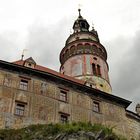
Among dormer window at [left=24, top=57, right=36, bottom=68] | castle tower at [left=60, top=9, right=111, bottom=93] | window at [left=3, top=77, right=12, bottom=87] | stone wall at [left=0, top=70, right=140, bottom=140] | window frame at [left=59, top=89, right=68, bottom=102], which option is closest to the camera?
stone wall at [left=0, top=70, right=140, bottom=140]

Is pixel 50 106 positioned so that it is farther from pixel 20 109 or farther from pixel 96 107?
pixel 96 107

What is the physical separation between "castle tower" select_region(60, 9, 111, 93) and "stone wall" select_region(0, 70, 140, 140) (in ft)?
26.3

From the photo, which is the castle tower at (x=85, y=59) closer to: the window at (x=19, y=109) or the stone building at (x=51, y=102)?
the stone building at (x=51, y=102)

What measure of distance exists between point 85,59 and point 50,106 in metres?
14.7

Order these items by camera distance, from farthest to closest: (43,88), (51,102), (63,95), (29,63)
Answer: (29,63) < (63,95) < (43,88) < (51,102)

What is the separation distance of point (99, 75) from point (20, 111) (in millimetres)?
15761

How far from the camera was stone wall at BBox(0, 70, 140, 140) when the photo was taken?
21438 millimetres

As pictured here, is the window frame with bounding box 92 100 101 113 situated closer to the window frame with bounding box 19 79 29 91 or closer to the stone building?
the stone building

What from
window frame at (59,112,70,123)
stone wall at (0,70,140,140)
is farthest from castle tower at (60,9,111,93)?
window frame at (59,112,70,123)

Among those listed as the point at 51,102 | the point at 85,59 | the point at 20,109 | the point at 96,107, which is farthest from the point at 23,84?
the point at 85,59

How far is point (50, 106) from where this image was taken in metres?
23.0

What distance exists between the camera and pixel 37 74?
79.1ft

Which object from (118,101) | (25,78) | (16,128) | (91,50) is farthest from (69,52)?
(16,128)

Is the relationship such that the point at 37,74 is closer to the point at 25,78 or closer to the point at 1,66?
the point at 25,78
